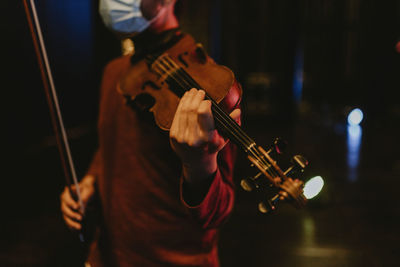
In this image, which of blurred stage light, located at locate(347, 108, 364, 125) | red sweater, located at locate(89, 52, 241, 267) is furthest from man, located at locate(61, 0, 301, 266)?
blurred stage light, located at locate(347, 108, 364, 125)

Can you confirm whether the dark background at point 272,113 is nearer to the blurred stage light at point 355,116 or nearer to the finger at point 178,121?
the blurred stage light at point 355,116

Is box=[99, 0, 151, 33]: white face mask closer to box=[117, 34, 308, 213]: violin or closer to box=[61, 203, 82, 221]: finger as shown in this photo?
box=[117, 34, 308, 213]: violin

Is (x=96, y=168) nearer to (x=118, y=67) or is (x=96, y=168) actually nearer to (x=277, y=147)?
(x=118, y=67)

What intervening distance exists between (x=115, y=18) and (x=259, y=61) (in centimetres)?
592

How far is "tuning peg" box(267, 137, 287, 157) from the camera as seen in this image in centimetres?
64

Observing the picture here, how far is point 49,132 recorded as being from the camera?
3.44 metres

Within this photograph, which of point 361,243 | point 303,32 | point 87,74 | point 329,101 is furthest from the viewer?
point 329,101

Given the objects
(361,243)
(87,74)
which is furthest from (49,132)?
(361,243)

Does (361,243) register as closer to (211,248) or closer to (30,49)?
(211,248)

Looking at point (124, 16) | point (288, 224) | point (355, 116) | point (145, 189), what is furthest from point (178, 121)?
point (355, 116)

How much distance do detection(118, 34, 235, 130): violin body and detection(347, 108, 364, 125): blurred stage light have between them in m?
6.09

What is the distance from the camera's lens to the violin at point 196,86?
628 mm

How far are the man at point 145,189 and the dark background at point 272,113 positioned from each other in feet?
0.70

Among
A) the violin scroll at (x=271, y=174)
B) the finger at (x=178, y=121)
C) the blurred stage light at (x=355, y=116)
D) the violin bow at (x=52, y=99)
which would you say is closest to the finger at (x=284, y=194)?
the violin scroll at (x=271, y=174)
